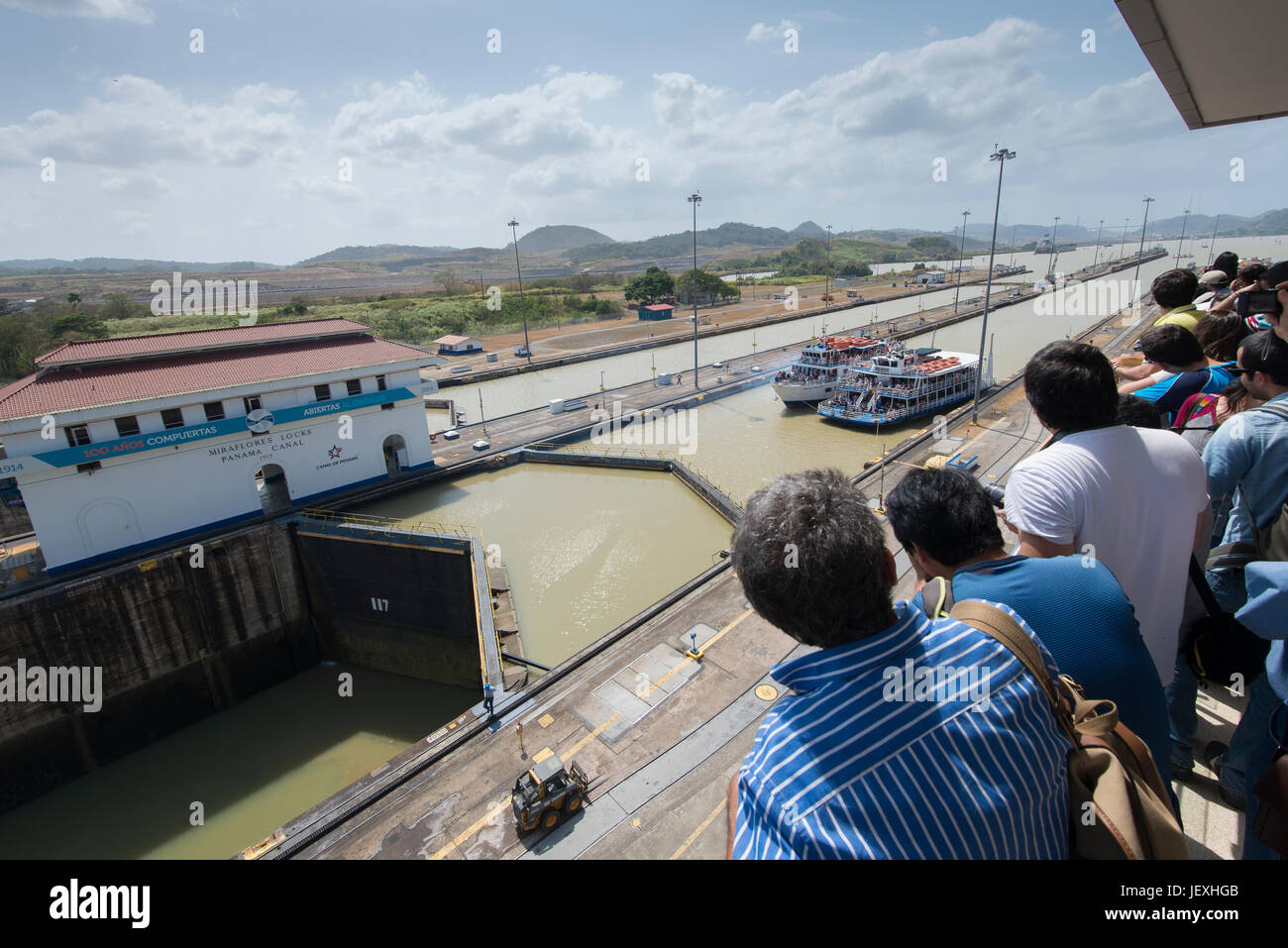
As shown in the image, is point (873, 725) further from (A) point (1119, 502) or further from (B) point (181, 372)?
(B) point (181, 372)

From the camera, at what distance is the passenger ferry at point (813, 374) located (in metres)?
30.4

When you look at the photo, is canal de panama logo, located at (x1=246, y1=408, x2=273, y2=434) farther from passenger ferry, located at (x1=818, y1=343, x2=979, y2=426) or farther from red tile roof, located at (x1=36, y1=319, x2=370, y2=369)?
passenger ferry, located at (x1=818, y1=343, x2=979, y2=426)

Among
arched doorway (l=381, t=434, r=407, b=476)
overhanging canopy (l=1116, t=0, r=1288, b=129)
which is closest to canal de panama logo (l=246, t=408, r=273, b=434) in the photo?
arched doorway (l=381, t=434, r=407, b=476)

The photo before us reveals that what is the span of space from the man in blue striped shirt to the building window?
20.3 meters

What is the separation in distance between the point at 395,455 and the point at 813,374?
20639 millimetres

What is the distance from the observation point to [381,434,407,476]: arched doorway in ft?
72.8

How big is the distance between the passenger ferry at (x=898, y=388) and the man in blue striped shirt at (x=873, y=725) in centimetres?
2666

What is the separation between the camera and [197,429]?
1702 cm

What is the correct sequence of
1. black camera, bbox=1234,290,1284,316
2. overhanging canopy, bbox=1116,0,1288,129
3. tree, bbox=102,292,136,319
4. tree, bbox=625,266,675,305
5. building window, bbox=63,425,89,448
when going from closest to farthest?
overhanging canopy, bbox=1116,0,1288,129, black camera, bbox=1234,290,1284,316, building window, bbox=63,425,89,448, tree, bbox=102,292,136,319, tree, bbox=625,266,675,305

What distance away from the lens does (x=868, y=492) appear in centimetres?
1739

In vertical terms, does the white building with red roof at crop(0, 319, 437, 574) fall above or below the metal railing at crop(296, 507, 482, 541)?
above

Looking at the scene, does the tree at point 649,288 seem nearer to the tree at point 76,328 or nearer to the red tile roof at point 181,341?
the tree at point 76,328

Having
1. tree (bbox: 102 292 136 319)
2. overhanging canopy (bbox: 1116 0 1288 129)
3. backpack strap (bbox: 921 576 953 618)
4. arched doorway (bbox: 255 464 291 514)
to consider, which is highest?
tree (bbox: 102 292 136 319)

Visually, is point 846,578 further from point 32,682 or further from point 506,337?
point 506,337
